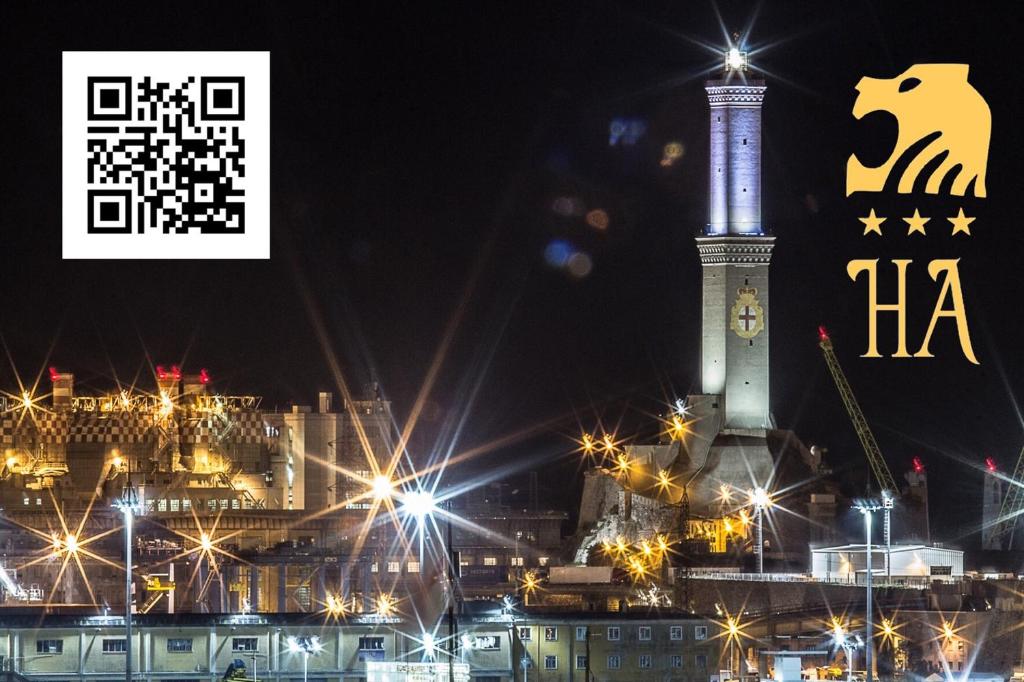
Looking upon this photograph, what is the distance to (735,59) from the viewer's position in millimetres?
139875

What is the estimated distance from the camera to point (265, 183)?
7406 centimetres

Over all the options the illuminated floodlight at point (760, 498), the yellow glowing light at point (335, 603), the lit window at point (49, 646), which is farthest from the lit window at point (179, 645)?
the illuminated floodlight at point (760, 498)

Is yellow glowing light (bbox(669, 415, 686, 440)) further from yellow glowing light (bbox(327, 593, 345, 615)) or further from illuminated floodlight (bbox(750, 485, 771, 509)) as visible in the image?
yellow glowing light (bbox(327, 593, 345, 615))

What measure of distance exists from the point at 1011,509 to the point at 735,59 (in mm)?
36974

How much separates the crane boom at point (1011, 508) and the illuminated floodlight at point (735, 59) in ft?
108

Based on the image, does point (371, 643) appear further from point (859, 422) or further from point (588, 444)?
point (859, 422)

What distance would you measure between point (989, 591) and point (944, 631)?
7874mm

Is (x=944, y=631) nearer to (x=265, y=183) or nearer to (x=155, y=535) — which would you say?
(x=265, y=183)

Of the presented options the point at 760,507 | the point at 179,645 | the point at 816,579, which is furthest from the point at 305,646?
the point at 760,507

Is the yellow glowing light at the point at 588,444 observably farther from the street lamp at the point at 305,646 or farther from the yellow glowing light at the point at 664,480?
the street lamp at the point at 305,646

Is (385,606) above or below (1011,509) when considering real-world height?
below

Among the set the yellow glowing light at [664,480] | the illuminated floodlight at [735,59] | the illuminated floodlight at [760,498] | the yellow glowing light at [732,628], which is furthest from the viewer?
the yellow glowing light at [664,480]

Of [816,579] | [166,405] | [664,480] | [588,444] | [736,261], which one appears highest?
[736,261]

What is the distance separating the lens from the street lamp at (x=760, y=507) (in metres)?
123
